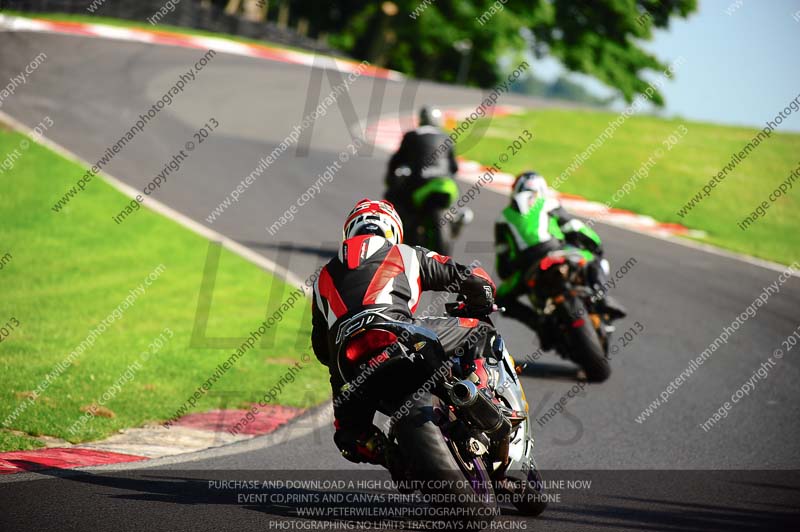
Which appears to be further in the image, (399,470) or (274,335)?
(274,335)

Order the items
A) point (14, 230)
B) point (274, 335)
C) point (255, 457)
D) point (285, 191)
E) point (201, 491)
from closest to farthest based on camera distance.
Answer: point (201, 491) < point (255, 457) < point (274, 335) < point (14, 230) < point (285, 191)

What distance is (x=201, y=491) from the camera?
5605 millimetres

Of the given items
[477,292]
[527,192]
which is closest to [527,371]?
[527,192]

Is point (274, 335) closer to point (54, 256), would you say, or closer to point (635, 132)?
point (54, 256)

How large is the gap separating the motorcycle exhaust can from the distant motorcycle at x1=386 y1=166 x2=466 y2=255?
6431 mm

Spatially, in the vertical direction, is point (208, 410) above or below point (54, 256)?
above

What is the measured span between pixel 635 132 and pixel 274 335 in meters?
21.6

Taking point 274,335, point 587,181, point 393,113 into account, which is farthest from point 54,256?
point 393,113

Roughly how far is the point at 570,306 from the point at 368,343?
13.3 ft

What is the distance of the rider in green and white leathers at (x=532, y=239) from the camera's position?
8.78 m

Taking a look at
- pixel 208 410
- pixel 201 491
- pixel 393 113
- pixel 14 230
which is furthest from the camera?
pixel 393 113

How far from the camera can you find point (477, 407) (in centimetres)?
468

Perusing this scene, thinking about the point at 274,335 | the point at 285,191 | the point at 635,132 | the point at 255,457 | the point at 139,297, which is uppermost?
the point at 255,457

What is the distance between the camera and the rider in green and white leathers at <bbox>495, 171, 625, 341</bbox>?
8781 mm
